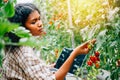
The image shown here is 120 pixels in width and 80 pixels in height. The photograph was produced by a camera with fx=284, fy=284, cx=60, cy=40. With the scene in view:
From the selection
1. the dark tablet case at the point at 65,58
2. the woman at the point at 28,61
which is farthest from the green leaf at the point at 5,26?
the dark tablet case at the point at 65,58

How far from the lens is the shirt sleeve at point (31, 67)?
1.39 m

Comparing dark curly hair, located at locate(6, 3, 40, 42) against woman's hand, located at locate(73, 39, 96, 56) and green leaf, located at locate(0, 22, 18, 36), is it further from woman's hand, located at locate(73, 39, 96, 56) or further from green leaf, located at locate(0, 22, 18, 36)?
green leaf, located at locate(0, 22, 18, 36)

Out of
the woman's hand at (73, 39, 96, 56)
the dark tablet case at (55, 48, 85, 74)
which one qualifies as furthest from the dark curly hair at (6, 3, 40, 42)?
the dark tablet case at (55, 48, 85, 74)

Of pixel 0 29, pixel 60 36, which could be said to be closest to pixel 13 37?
pixel 0 29

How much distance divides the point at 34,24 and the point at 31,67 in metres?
0.22

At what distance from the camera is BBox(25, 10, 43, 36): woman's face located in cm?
144

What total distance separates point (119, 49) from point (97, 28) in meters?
0.20

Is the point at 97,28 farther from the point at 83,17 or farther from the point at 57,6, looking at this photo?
the point at 57,6

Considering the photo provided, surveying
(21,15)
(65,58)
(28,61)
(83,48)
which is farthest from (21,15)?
(65,58)

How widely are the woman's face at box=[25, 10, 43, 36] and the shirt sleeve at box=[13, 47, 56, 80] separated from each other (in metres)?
0.11

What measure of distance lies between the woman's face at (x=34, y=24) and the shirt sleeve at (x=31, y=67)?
4.4 inches

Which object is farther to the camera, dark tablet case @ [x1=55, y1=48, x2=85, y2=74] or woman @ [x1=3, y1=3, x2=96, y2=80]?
dark tablet case @ [x1=55, y1=48, x2=85, y2=74]

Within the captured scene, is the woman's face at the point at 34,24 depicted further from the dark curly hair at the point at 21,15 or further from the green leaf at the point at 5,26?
the green leaf at the point at 5,26

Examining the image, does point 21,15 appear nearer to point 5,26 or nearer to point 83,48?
point 83,48
